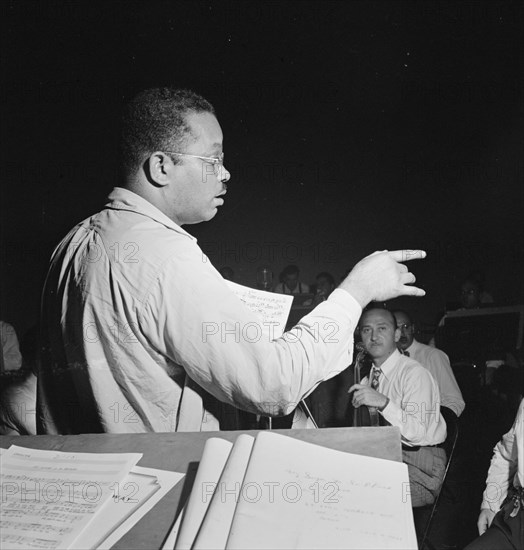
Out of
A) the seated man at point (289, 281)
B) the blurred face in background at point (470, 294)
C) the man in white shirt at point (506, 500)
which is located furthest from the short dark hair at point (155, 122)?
the seated man at point (289, 281)

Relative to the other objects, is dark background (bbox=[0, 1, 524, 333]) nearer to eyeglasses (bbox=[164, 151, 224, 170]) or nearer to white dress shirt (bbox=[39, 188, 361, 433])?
eyeglasses (bbox=[164, 151, 224, 170])

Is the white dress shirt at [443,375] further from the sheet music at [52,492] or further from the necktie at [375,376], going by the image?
the sheet music at [52,492]

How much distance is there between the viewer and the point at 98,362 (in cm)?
83

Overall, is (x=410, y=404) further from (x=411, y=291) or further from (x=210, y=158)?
(x=210, y=158)

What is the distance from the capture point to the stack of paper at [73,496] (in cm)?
46

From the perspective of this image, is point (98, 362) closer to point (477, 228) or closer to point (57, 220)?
point (57, 220)

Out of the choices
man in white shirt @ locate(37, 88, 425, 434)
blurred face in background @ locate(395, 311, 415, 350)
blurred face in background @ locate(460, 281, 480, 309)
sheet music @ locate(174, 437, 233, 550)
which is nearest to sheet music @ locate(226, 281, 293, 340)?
man in white shirt @ locate(37, 88, 425, 434)

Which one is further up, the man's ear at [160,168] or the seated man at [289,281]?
the man's ear at [160,168]

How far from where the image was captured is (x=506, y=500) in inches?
66.3

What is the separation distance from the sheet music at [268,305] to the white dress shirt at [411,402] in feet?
5.34

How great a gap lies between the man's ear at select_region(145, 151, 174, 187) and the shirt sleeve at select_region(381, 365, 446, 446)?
1.80m

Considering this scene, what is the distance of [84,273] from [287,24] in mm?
4874

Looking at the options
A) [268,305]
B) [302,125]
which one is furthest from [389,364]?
[302,125]

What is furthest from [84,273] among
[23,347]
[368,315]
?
[368,315]
